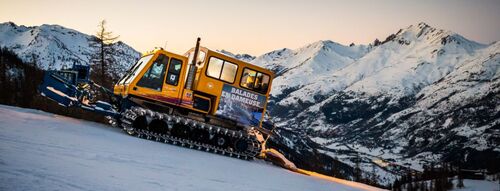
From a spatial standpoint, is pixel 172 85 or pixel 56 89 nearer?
pixel 56 89

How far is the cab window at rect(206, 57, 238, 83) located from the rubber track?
6.08 feet

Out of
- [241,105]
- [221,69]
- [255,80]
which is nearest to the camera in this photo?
[221,69]

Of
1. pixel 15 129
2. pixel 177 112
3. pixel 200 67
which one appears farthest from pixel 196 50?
pixel 15 129

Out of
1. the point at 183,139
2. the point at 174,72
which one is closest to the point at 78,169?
the point at 183,139

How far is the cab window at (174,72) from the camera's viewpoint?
15.1 meters

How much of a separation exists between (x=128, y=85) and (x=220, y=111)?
345cm

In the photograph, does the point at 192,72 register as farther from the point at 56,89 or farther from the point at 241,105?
the point at 56,89

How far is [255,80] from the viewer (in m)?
16.4

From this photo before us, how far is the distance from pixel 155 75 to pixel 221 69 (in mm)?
2432

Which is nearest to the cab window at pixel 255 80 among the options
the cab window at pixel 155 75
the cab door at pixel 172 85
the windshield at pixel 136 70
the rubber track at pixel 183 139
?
the rubber track at pixel 183 139

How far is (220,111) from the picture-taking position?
1566 centimetres

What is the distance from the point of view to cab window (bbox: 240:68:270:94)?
1616 cm

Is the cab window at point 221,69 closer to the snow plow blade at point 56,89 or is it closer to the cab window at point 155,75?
the cab window at point 155,75

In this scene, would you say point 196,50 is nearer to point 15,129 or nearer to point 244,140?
point 244,140
